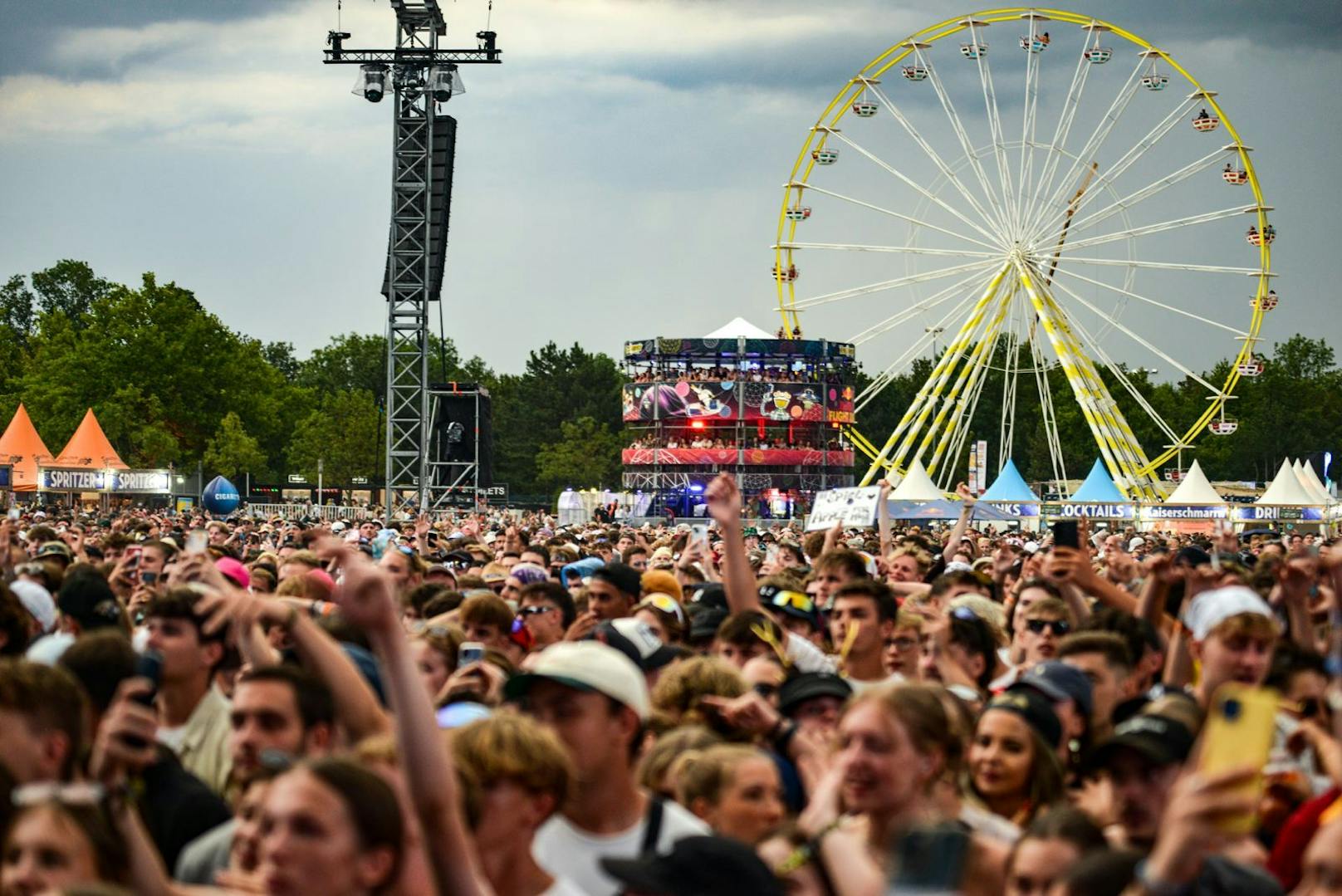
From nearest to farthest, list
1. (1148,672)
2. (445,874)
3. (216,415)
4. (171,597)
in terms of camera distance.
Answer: (445,874)
(171,597)
(1148,672)
(216,415)

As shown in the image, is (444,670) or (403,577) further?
(403,577)

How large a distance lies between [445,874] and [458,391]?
4370 cm

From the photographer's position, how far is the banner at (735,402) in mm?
74312

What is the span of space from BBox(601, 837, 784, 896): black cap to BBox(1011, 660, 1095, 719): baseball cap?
266 cm

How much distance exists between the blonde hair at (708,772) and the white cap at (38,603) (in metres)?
4.59

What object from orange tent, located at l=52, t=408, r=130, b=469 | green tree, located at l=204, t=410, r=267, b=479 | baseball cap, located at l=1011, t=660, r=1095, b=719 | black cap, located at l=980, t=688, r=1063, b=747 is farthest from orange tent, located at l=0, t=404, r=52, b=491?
black cap, located at l=980, t=688, r=1063, b=747

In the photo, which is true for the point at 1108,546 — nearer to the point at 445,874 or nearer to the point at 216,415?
the point at 445,874

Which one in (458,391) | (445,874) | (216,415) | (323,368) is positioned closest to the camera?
(445,874)

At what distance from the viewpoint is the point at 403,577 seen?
1091 centimetres

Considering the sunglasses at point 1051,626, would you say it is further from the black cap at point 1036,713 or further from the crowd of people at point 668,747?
the black cap at point 1036,713

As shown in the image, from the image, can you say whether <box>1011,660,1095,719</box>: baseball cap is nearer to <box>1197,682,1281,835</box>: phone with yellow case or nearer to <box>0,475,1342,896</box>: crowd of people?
<box>0,475,1342,896</box>: crowd of people

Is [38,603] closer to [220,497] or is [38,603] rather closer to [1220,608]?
[1220,608]

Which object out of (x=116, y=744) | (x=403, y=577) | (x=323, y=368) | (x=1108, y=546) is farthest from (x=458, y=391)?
(x=323, y=368)

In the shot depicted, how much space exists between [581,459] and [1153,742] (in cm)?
11728
